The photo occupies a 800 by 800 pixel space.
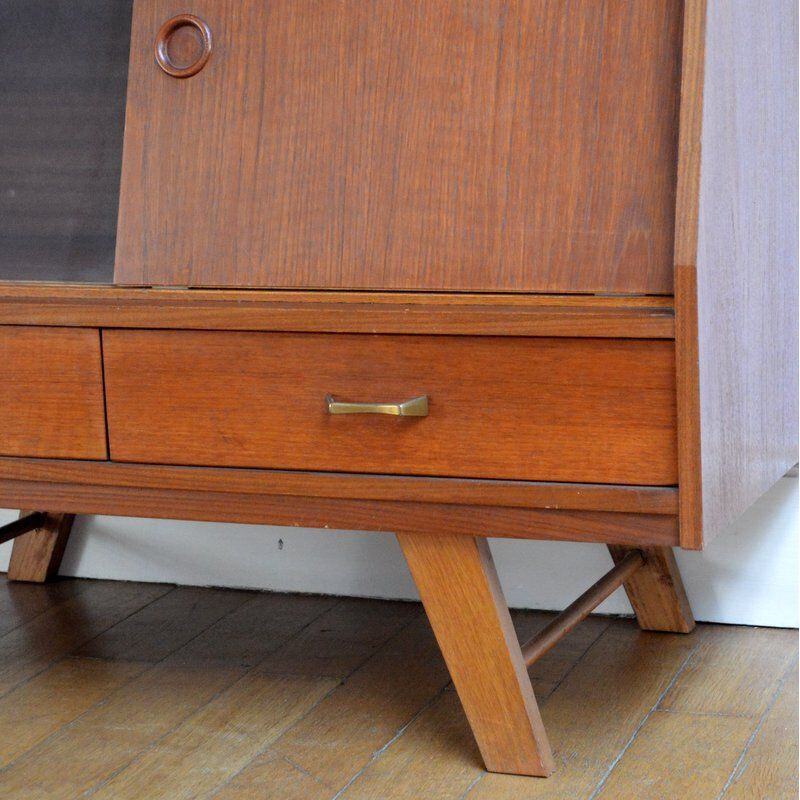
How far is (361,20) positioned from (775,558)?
0.86m

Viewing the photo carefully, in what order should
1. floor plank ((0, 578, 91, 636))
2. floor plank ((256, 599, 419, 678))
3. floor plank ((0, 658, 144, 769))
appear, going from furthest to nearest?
floor plank ((0, 578, 91, 636))
floor plank ((256, 599, 419, 678))
floor plank ((0, 658, 144, 769))

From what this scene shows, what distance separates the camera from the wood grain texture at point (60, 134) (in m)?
1.24

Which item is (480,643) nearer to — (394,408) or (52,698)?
(394,408)

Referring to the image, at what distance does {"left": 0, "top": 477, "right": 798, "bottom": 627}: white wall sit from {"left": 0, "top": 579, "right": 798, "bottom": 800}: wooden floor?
4 cm

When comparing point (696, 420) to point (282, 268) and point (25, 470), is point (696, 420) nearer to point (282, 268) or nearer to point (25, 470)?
point (282, 268)

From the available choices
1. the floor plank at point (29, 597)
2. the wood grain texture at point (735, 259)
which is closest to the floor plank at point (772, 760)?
the wood grain texture at point (735, 259)

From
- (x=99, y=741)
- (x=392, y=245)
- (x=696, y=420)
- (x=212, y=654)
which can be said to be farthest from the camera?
(x=212, y=654)

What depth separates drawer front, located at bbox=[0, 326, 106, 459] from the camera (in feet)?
3.60

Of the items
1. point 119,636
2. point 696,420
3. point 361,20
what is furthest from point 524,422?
point 119,636

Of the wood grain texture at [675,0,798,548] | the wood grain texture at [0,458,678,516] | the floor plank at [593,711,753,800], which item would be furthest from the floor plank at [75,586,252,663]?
the wood grain texture at [675,0,798,548]

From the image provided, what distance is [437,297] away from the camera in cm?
102

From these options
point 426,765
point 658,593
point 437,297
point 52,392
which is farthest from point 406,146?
point 658,593

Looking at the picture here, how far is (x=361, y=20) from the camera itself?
3.59 ft

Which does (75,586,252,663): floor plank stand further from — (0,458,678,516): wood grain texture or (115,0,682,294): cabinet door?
(115,0,682,294): cabinet door
